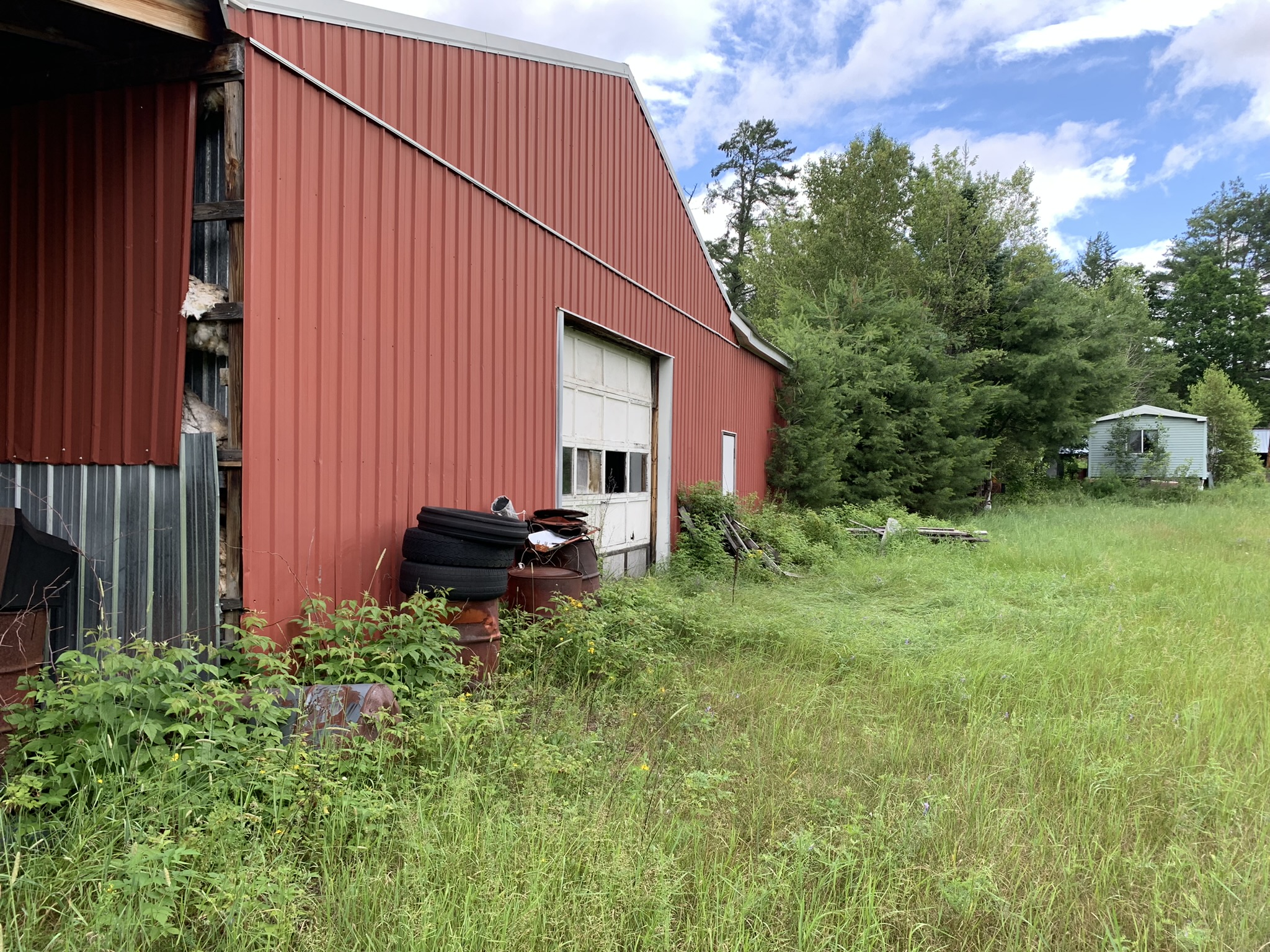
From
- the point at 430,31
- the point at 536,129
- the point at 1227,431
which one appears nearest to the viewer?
the point at 430,31

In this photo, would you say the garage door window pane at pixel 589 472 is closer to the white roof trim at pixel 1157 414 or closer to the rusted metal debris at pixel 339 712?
the rusted metal debris at pixel 339 712

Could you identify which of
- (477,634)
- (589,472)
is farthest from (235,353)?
(589,472)

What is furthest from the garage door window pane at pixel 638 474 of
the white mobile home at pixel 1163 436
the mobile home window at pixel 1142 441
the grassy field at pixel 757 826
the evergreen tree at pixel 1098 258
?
the evergreen tree at pixel 1098 258

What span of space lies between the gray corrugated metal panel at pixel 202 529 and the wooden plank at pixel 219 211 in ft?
3.68

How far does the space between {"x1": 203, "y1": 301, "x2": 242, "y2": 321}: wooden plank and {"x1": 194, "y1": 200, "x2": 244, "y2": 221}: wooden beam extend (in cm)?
44

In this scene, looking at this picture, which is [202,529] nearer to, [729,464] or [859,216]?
[729,464]

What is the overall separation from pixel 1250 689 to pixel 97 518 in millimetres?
6773

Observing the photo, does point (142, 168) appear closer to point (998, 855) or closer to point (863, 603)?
point (998, 855)

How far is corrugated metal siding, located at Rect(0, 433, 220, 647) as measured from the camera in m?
3.68

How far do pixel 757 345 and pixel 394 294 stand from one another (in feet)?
29.6

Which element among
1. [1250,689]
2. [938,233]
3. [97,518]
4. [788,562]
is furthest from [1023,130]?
[97,518]

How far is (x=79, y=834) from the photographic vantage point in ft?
7.98

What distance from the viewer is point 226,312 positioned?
3721 millimetres

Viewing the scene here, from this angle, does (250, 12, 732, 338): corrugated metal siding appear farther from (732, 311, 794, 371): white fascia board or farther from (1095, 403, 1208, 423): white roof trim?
(1095, 403, 1208, 423): white roof trim
